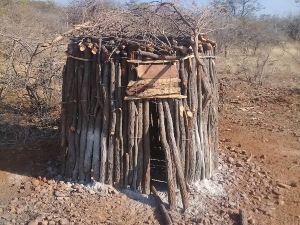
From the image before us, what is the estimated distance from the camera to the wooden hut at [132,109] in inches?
215

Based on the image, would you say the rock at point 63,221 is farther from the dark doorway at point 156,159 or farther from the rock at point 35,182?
the dark doorway at point 156,159

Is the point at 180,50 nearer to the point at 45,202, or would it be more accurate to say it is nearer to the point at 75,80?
the point at 75,80

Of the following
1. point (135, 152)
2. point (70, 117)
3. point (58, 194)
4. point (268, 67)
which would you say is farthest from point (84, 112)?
point (268, 67)

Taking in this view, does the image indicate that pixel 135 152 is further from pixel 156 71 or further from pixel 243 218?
pixel 243 218

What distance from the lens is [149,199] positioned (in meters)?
5.66

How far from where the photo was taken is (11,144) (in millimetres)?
7039

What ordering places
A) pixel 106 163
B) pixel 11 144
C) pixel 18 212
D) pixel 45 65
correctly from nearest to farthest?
1. pixel 18 212
2. pixel 106 163
3. pixel 11 144
4. pixel 45 65

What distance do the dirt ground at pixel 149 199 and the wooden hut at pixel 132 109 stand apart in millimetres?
280

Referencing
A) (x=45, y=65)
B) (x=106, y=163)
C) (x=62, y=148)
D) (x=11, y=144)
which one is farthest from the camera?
(x=45, y=65)

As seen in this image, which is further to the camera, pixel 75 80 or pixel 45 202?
pixel 75 80

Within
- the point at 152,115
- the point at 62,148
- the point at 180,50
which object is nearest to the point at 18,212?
the point at 62,148

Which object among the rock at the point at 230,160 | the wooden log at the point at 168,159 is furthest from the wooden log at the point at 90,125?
the rock at the point at 230,160

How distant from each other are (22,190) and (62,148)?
0.78 m

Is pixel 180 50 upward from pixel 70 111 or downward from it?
upward
